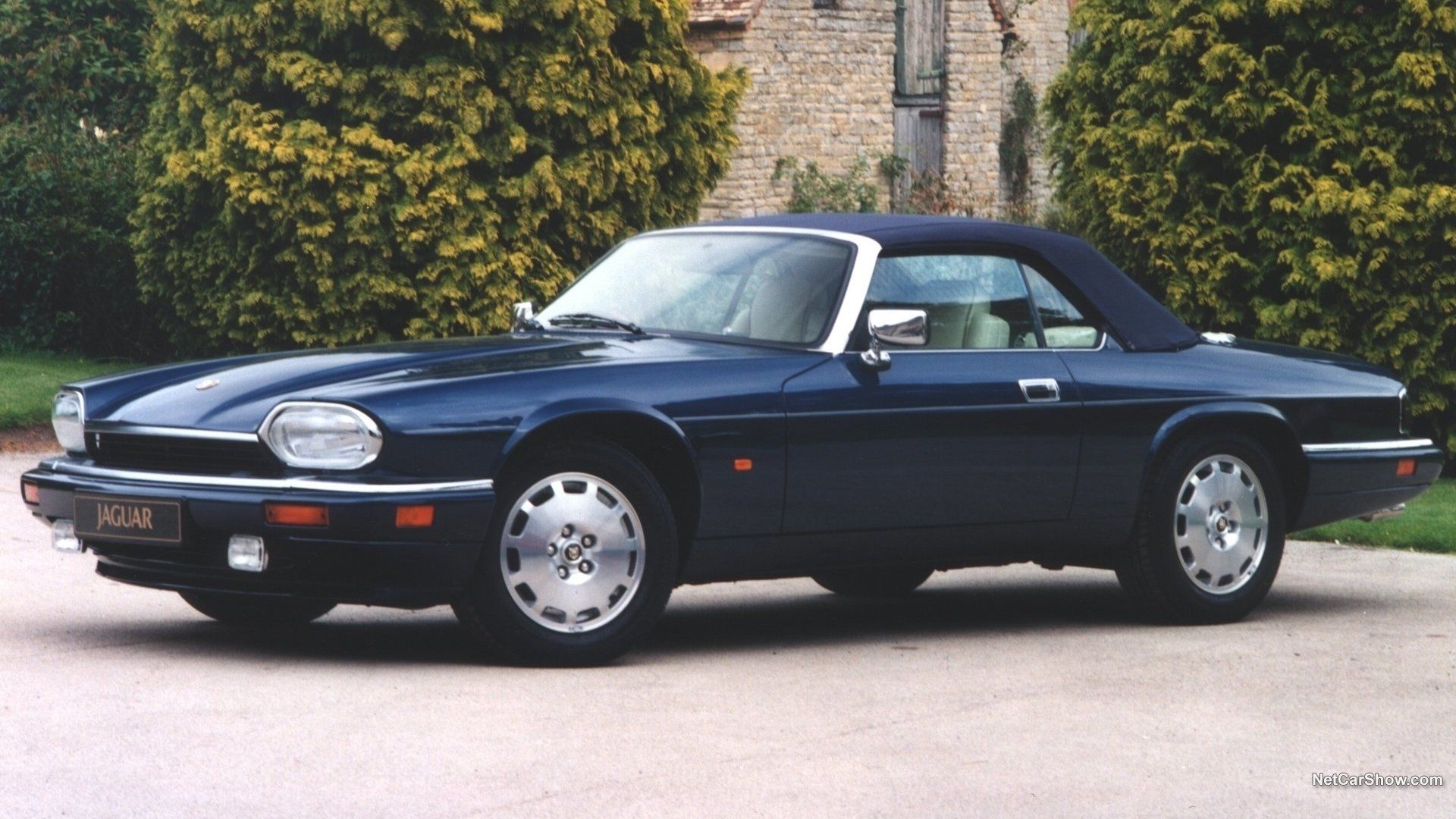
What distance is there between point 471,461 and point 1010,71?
27.9 metres

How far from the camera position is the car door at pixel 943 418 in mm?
7676

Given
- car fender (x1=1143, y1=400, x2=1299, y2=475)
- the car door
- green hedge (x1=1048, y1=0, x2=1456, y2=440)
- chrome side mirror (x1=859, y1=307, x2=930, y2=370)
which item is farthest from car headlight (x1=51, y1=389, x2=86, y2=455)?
green hedge (x1=1048, y1=0, x2=1456, y2=440)

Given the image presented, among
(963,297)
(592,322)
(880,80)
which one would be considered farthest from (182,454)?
(880,80)

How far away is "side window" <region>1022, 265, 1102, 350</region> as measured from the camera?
852 centimetres

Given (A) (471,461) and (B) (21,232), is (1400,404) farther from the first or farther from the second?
(B) (21,232)

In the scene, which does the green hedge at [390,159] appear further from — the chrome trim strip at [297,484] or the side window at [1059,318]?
the chrome trim strip at [297,484]

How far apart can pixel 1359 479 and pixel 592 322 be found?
3.26 metres

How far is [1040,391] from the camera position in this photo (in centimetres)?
821

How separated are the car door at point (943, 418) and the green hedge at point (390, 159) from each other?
34.5ft

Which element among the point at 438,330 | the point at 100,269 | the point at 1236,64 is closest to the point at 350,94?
the point at 438,330

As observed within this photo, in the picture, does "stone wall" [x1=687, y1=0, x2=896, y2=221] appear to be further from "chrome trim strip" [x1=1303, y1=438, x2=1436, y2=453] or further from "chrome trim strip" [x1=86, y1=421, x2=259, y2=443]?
"chrome trim strip" [x1=86, y1=421, x2=259, y2=443]

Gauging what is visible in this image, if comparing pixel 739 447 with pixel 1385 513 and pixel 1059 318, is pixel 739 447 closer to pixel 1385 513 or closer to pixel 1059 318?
pixel 1059 318

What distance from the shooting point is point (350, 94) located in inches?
730

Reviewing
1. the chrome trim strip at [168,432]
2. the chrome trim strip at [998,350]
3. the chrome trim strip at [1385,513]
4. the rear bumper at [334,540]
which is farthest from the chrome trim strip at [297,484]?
the chrome trim strip at [1385,513]
